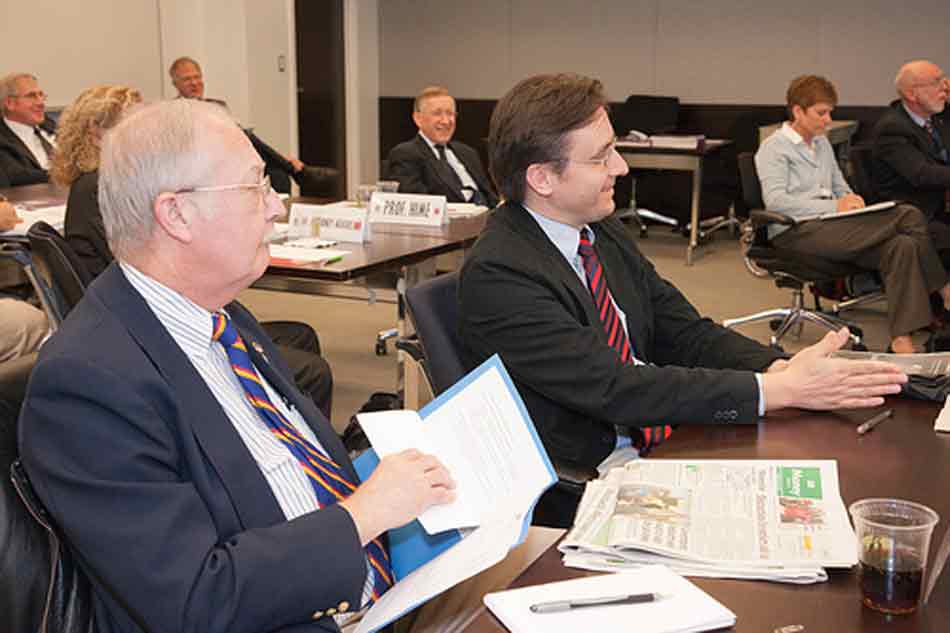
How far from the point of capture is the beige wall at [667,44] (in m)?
8.79

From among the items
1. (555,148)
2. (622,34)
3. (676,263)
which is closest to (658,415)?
(555,148)

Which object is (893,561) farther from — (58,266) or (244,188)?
(58,266)

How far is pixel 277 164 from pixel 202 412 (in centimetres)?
517

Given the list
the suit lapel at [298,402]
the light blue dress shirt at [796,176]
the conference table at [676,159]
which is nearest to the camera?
the suit lapel at [298,402]

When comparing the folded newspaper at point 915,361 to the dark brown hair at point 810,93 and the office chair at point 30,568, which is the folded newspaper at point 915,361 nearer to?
the office chair at point 30,568

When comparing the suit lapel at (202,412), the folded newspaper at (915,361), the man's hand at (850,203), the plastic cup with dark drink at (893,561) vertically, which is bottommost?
the man's hand at (850,203)

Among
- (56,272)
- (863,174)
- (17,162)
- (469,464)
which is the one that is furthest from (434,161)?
(469,464)

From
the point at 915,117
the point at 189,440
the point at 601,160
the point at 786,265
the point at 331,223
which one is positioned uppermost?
the point at 601,160

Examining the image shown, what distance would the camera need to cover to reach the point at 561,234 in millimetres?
2342

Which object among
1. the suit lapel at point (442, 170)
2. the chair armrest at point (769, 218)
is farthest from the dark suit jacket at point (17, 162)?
the chair armrest at point (769, 218)

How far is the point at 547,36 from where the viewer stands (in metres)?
9.98

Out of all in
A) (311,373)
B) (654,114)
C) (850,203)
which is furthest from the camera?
(654,114)

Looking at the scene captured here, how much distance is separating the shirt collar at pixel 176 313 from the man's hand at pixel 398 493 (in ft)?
0.94

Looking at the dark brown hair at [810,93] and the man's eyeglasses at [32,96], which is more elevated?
the dark brown hair at [810,93]
